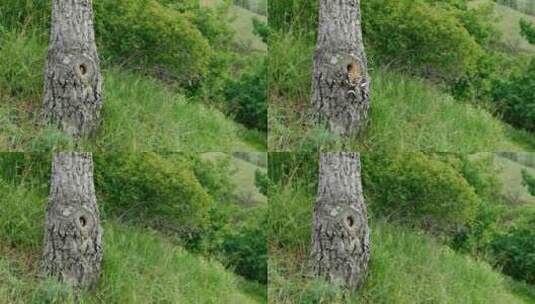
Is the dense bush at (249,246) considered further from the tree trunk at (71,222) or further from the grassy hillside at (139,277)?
the tree trunk at (71,222)

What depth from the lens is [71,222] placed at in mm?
8102

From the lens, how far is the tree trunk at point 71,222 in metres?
8.09

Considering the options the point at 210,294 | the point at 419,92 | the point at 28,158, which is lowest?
the point at 210,294

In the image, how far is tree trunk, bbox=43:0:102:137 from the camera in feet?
26.2

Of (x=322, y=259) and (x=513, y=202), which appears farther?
(x=513, y=202)

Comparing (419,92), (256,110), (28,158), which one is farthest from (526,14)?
(28,158)

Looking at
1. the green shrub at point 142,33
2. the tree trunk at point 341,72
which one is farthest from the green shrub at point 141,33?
the tree trunk at point 341,72

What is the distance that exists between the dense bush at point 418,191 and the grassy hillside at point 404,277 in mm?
106

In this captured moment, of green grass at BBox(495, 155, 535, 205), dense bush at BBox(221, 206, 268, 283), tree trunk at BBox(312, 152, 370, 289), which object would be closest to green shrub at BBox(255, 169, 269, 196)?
dense bush at BBox(221, 206, 268, 283)

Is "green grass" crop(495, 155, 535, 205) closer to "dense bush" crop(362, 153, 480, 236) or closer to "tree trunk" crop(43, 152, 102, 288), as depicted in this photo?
"dense bush" crop(362, 153, 480, 236)

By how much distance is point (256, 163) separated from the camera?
27.4 feet

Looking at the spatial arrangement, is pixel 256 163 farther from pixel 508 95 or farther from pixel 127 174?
pixel 508 95

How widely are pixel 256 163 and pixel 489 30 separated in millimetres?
1593

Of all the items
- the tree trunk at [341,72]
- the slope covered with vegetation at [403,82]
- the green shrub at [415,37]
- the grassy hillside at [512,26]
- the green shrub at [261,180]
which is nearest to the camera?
the tree trunk at [341,72]
